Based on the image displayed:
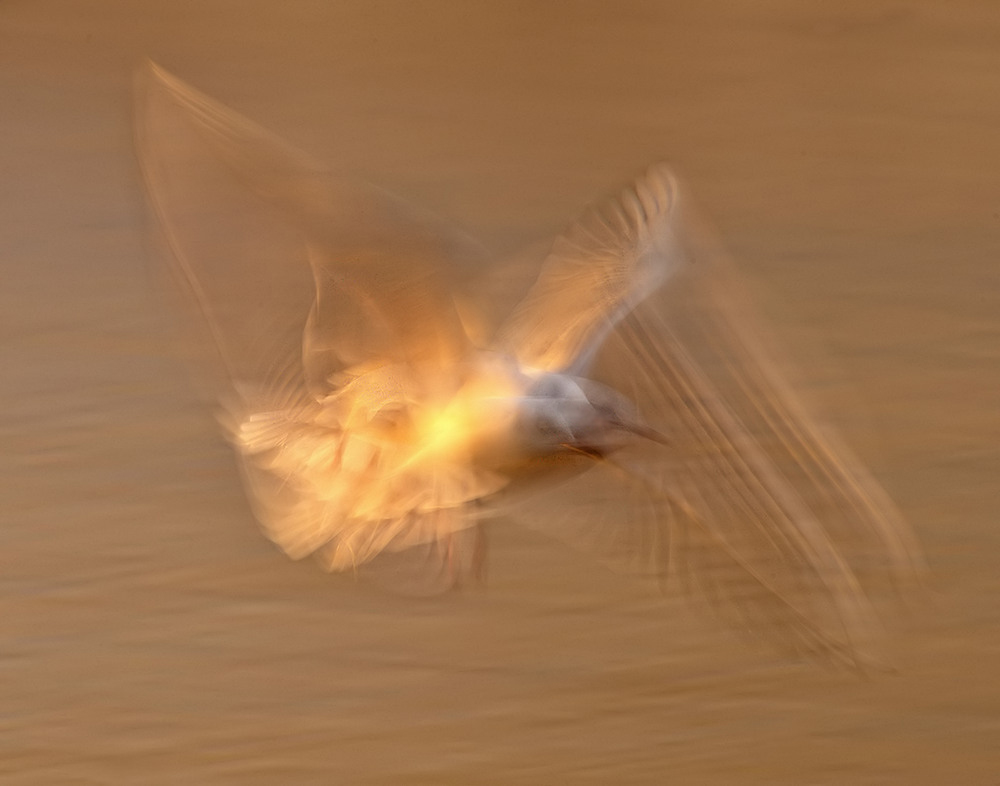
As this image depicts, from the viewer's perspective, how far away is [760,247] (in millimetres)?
1576

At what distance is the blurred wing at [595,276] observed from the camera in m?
0.95

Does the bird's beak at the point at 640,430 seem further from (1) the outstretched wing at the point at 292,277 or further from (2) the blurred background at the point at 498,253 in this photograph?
(2) the blurred background at the point at 498,253

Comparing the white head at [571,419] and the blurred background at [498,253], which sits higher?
the blurred background at [498,253]

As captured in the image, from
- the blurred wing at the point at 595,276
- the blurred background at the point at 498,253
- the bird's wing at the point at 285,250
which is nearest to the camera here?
the bird's wing at the point at 285,250

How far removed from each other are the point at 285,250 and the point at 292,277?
0.05 m

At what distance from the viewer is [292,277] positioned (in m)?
0.94

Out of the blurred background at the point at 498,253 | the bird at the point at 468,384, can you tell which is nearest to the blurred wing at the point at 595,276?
the bird at the point at 468,384

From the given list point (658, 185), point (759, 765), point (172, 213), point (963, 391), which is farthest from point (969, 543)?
point (172, 213)

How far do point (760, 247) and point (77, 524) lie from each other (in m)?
0.82

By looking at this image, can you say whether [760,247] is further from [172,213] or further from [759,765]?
[172,213]

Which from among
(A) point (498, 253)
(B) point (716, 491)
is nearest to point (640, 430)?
(B) point (716, 491)

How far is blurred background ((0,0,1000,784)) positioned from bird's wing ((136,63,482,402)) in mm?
309

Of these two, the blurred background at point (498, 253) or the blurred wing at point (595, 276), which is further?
the blurred background at point (498, 253)

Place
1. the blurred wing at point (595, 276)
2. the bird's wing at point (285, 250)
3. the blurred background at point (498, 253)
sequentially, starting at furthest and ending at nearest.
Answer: the blurred background at point (498, 253)
the blurred wing at point (595, 276)
the bird's wing at point (285, 250)
